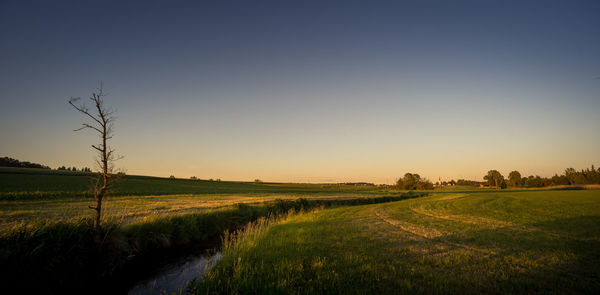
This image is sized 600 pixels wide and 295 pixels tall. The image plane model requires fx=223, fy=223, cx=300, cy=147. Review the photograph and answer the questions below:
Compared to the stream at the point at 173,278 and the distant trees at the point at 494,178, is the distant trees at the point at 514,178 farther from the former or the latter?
the stream at the point at 173,278

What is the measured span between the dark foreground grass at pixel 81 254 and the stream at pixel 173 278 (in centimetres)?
73

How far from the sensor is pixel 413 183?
127 meters

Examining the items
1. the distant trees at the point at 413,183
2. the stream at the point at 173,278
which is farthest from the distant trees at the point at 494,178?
the stream at the point at 173,278

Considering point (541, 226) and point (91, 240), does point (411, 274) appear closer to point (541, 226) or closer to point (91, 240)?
point (91, 240)

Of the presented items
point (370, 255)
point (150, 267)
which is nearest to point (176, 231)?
point (150, 267)

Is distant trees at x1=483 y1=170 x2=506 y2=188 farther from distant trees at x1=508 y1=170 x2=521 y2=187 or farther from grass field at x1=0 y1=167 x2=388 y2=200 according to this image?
grass field at x1=0 y1=167 x2=388 y2=200

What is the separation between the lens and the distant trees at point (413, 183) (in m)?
127

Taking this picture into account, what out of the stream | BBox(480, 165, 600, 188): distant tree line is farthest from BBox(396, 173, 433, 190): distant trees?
the stream

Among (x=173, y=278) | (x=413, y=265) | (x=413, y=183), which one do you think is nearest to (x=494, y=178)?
(x=413, y=183)

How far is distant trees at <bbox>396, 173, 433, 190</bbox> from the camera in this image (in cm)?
12719

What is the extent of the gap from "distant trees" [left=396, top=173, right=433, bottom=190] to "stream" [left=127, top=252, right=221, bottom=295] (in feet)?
443

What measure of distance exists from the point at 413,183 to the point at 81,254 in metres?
141

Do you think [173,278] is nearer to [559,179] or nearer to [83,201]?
[83,201]

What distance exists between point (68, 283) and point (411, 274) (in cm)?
1102
